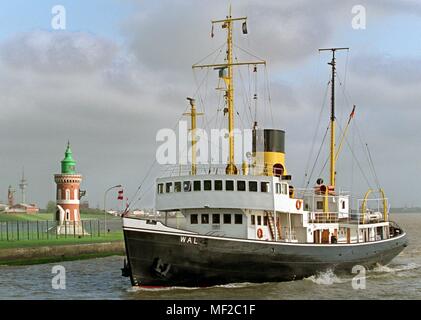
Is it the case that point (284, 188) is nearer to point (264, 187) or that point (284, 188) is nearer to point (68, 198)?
point (264, 187)

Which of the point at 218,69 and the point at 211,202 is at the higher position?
the point at 218,69

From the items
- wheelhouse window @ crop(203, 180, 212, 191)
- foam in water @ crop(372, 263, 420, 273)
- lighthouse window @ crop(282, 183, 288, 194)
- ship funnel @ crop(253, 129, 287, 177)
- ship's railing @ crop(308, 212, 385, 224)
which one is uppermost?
ship funnel @ crop(253, 129, 287, 177)

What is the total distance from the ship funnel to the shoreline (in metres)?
21.6

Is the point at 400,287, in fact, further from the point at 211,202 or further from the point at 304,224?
the point at 211,202

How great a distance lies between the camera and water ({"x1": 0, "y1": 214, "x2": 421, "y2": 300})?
30203mm

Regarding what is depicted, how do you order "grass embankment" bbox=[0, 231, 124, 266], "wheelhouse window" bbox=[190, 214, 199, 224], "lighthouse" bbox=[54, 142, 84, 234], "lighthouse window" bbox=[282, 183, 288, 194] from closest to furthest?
1. "wheelhouse window" bbox=[190, 214, 199, 224]
2. "lighthouse window" bbox=[282, 183, 288, 194]
3. "grass embankment" bbox=[0, 231, 124, 266]
4. "lighthouse" bbox=[54, 142, 84, 234]

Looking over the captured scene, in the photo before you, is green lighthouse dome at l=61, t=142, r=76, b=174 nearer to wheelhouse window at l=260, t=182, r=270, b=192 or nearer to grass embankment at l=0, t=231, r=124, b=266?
grass embankment at l=0, t=231, r=124, b=266

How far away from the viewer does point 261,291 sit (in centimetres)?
3086

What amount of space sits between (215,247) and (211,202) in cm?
271

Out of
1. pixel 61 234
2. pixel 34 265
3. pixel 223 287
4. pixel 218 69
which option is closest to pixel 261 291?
pixel 223 287

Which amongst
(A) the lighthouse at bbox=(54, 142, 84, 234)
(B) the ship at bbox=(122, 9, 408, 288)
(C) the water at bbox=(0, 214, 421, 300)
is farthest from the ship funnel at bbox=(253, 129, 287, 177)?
(A) the lighthouse at bbox=(54, 142, 84, 234)

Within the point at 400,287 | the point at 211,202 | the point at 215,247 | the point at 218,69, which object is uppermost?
the point at 218,69
